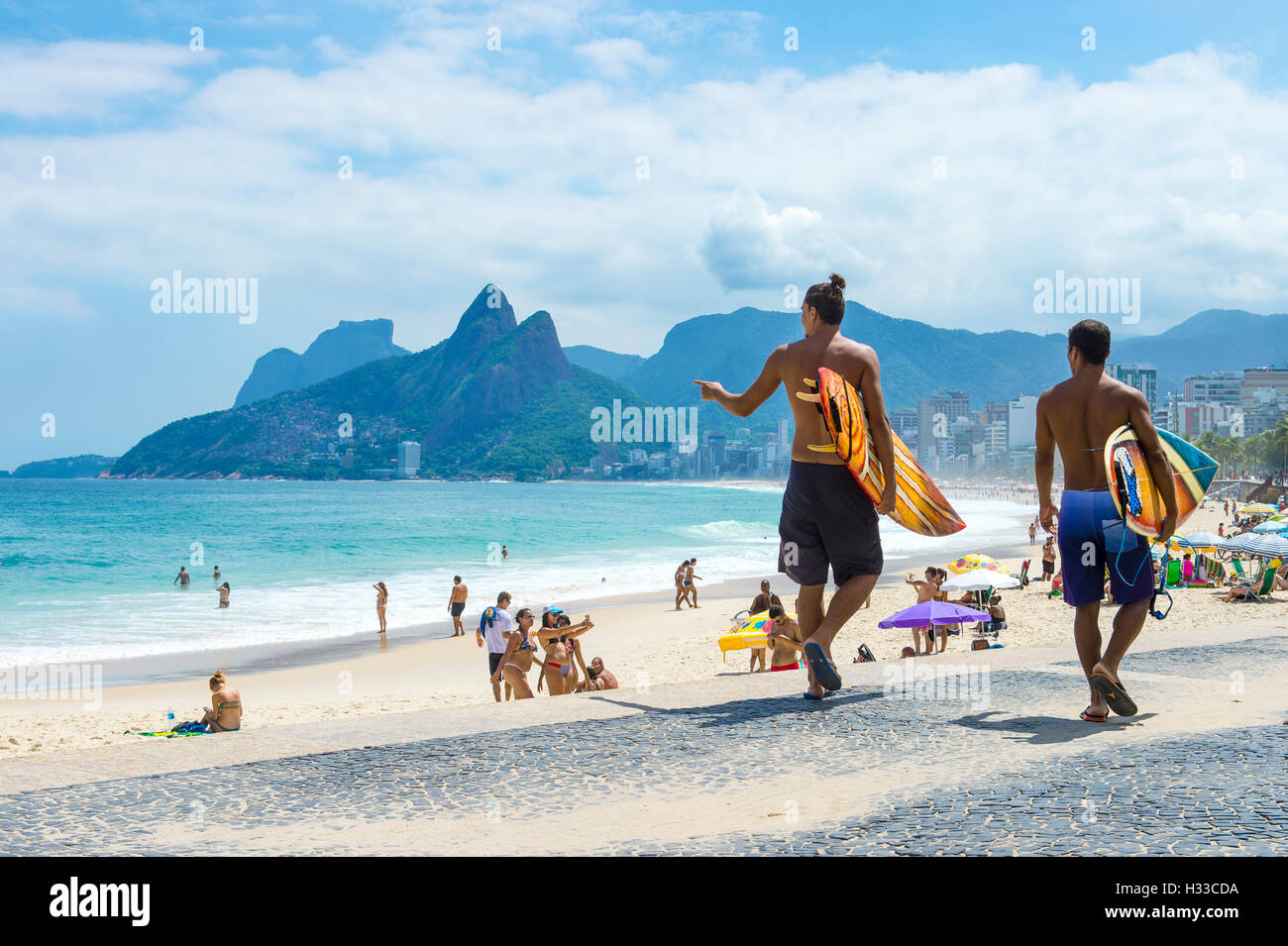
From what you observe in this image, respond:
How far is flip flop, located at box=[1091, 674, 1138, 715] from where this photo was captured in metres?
4.93

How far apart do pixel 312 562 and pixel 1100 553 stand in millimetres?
41982

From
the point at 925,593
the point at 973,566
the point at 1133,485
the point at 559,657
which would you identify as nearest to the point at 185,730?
the point at 559,657

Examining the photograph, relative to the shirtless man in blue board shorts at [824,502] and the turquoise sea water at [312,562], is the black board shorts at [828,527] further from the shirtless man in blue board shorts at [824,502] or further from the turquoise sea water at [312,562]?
the turquoise sea water at [312,562]

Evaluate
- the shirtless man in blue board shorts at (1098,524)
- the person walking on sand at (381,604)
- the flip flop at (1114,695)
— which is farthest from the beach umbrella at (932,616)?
the person walking on sand at (381,604)

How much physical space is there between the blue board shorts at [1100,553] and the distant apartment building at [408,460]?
192 meters

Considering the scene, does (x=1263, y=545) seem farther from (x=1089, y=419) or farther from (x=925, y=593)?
(x=1089, y=419)

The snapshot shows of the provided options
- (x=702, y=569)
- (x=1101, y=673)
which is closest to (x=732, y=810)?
(x=1101, y=673)

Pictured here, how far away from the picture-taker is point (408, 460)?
192 metres

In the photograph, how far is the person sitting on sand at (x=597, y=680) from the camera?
10109mm

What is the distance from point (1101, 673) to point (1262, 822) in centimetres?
172

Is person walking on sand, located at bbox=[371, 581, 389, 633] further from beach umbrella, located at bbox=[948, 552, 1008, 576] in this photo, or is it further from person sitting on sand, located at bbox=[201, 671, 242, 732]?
person sitting on sand, located at bbox=[201, 671, 242, 732]

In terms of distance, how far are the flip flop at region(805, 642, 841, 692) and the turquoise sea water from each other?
17.7 m
